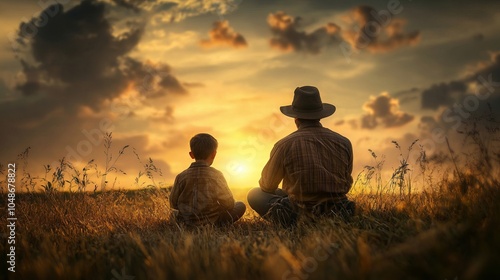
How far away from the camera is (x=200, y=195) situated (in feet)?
21.4

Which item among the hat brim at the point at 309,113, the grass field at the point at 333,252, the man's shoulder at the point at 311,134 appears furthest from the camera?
the hat brim at the point at 309,113

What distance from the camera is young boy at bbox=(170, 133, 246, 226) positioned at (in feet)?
21.4

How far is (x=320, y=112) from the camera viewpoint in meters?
6.29

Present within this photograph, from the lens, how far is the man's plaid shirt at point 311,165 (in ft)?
19.3

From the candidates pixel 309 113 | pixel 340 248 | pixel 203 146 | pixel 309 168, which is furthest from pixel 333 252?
pixel 203 146

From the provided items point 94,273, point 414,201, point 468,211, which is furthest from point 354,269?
point 414,201

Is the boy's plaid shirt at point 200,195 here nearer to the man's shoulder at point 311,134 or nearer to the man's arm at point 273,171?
the man's arm at point 273,171

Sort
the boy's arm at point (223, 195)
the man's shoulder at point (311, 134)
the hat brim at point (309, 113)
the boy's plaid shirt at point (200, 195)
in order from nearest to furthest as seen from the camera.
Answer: the man's shoulder at point (311, 134), the hat brim at point (309, 113), the boy's plaid shirt at point (200, 195), the boy's arm at point (223, 195)

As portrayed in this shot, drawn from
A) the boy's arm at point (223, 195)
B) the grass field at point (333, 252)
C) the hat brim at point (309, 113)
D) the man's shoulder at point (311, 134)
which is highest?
the hat brim at point (309, 113)

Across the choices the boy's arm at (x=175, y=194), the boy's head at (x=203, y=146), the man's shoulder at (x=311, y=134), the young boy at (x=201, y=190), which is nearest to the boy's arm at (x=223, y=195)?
the young boy at (x=201, y=190)

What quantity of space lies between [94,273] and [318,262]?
1.86 metres

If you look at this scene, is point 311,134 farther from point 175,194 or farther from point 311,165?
point 175,194

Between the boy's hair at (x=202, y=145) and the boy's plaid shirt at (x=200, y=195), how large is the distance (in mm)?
134

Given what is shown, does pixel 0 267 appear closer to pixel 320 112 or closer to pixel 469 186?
pixel 320 112
